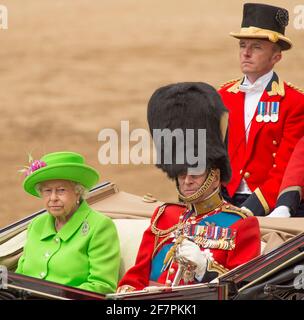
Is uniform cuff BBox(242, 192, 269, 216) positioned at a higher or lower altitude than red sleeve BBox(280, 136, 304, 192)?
lower

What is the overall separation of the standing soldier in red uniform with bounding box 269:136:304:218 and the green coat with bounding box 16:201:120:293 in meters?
0.94

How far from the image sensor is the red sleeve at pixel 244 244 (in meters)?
6.00

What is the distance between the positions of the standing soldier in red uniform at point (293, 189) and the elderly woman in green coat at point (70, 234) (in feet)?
3.11

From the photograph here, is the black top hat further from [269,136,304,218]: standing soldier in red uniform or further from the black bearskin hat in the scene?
the black bearskin hat

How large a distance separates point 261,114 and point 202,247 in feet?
4.75

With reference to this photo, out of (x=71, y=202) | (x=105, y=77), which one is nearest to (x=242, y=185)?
(x=71, y=202)

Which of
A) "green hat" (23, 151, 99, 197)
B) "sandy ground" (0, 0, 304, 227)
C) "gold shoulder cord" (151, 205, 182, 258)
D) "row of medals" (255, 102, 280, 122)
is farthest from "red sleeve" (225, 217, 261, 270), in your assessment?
"sandy ground" (0, 0, 304, 227)

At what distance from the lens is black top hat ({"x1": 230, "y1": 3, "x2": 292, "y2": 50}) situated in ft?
23.9

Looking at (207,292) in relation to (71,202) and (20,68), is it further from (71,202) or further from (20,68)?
(20,68)

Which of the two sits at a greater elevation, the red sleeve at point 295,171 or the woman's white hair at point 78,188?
the red sleeve at point 295,171

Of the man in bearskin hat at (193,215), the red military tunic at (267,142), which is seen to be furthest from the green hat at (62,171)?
the red military tunic at (267,142)

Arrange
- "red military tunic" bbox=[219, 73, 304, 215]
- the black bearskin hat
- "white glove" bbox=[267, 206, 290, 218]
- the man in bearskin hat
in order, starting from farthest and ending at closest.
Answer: "red military tunic" bbox=[219, 73, 304, 215]
"white glove" bbox=[267, 206, 290, 218]
the black bearskin hat
the man in bearskin hat

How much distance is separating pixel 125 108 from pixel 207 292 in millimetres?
6972

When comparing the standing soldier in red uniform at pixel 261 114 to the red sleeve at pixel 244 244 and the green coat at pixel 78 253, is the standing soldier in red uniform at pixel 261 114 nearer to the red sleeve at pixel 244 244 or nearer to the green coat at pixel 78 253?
the green coat at pixel 78 253
